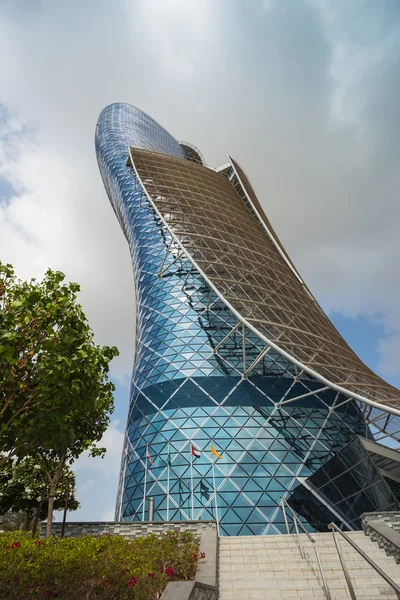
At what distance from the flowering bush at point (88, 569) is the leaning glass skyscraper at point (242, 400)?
1188 cm

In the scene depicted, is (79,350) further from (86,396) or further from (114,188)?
(114,188)

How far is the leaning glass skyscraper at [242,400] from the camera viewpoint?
72.0 ft

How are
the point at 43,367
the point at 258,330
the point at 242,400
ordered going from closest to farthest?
the point at 43,367 → the point at 258,330 → the point at 242,400

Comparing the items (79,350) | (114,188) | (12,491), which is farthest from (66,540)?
(114,188)

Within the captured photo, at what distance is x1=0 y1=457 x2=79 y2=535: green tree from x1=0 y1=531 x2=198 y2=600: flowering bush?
36.3ft

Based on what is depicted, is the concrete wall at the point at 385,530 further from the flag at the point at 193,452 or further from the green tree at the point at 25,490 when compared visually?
the green tree at the point at 25,490

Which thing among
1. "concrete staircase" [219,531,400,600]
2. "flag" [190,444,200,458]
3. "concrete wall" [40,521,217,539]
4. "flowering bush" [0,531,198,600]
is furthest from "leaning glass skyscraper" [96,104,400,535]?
"flowering bush" [0,531,198,600]

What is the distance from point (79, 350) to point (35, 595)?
209 inches

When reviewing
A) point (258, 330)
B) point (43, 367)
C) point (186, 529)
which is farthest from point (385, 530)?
point (258, 330)

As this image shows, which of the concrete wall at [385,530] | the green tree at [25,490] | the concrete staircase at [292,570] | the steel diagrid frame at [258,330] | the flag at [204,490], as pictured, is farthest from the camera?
the flag at [204,490]

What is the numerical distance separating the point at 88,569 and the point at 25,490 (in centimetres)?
1832

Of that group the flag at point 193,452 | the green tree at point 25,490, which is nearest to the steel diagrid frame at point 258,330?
the flag at point 193,452

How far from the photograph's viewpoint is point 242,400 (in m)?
27.2

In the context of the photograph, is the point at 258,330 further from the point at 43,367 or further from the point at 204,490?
the point at 43,367
